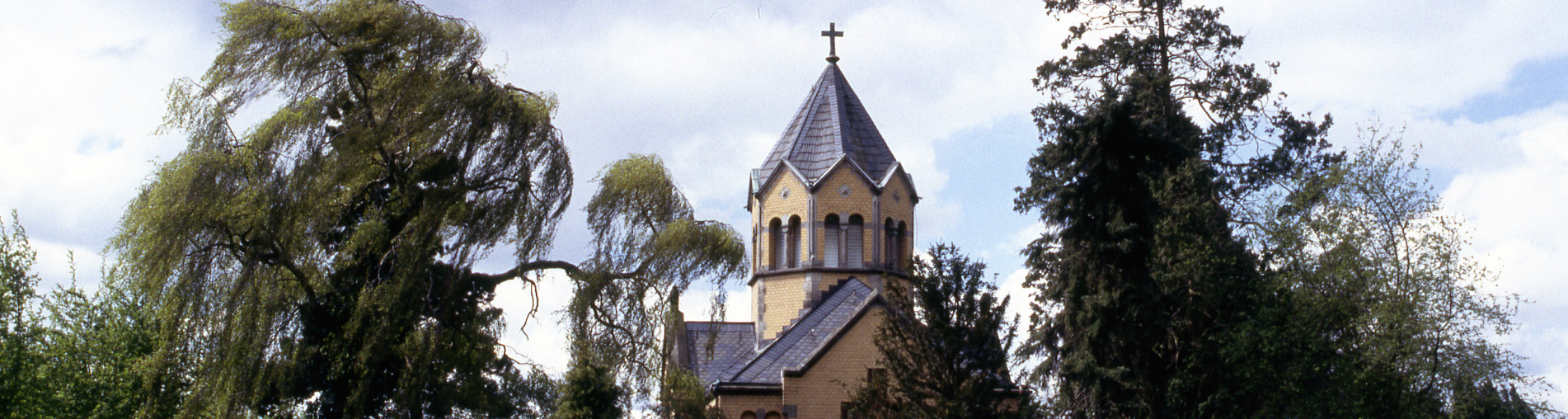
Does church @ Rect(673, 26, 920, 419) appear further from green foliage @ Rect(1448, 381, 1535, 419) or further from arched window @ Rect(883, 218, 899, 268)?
green foliage @ Rect(1448, 381, 1535, 419)

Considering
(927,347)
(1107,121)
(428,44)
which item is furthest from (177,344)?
(1107,121)

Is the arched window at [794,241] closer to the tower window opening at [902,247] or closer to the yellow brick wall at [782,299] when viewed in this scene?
the yellow brick wall at [782,299]

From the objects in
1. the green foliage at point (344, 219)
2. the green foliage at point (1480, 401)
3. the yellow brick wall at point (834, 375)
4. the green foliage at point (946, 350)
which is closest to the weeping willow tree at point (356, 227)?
the green foliage at point (344, 219)

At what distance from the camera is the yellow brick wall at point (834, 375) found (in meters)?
29.0

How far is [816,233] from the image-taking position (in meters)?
34.9

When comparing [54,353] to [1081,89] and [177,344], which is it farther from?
[1081,89]

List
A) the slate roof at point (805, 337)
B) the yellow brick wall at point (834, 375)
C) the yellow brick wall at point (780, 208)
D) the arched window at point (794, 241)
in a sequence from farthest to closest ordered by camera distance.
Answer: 1. the yellow brick wall at point (780, 208)
2. the arched window at point (794, 241)
3. the slate roof at point (805, 337)
4. the yellow brick wall at point (834, 375)

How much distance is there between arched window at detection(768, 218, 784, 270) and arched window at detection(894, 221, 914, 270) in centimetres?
322

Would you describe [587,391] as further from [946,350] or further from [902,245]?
[902,245]

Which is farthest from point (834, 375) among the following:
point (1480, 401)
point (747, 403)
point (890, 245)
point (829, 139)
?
point (1480, 401)

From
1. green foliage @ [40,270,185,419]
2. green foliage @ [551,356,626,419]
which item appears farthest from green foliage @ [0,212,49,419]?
green foliage @ [551,356,626,419]

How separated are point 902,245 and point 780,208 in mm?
3591

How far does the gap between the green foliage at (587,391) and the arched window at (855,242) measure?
1496cm

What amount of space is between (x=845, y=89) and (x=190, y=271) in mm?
24151
